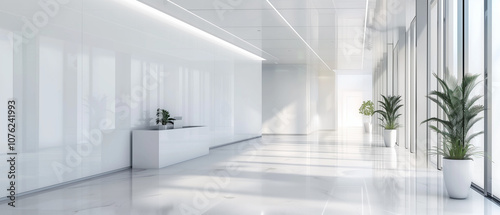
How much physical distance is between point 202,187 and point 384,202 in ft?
8.74

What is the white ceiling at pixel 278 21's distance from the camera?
926 centimetres

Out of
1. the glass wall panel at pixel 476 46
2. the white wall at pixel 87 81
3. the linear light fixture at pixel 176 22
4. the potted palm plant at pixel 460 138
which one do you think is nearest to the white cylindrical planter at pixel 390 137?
the white wall at pixel 87 81

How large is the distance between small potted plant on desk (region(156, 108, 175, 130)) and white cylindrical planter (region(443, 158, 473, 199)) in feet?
19.1

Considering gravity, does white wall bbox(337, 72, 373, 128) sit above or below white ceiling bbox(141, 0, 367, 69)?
below

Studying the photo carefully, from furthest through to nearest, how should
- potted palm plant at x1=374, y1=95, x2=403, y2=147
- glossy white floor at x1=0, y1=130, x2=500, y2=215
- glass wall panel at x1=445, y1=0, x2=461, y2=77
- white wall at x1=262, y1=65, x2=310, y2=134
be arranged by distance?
white wall at x1=262, y1=65, x2=310, y2=134 < potted palm plant at x1=374, y1=95, x2=403, y2=147 < glass wall panel at x1=445, y1=0, x2=461, y2=77 < glossy white floor at x1=0, y1=130, x2=500, y2=215

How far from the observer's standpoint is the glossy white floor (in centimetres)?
512

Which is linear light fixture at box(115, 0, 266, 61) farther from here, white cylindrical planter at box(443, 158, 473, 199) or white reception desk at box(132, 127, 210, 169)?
white cylindrical planter at box(443, 158, 473, 199)

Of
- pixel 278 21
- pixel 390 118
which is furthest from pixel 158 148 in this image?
pixel 390 118

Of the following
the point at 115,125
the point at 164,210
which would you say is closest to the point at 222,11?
the point at 115,125

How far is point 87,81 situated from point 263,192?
12.1 ft

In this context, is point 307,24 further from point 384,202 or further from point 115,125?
point 384,202

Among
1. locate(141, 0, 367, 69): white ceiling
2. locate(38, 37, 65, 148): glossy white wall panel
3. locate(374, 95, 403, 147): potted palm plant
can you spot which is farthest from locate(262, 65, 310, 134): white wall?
locate(38, 37, 65, 148): glossy white wall panel

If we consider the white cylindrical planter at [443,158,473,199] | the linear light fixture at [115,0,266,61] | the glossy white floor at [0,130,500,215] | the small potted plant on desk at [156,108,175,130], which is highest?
the linear light fixture at [115,0,266,61]

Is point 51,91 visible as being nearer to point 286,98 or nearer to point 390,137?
point 390,137
